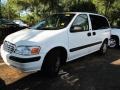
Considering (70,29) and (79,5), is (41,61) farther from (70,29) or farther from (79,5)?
(79,5)

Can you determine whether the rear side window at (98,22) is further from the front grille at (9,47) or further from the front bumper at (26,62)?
the front grille at (9,47)

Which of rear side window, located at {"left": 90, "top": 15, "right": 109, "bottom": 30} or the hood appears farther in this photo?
rear side window, located at {"left": 90, "top": 15, "right": 109, "bottom": 30}

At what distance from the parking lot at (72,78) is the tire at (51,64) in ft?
0.57

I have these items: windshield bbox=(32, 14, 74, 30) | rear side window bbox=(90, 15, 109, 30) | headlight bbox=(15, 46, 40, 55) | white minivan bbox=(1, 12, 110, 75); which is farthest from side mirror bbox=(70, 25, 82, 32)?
headlight bbox=(15, 46, 40, 55)

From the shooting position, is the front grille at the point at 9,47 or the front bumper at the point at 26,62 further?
the front grille at the point at 9,47

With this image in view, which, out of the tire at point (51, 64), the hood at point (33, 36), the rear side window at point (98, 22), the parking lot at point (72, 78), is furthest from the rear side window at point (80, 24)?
the parking lot at point (72, 78)

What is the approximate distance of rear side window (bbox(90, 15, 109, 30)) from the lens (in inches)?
312

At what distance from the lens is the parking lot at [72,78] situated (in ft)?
17.7

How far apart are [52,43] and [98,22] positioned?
130 inches

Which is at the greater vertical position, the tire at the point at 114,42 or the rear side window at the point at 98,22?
the rear side window at the point at 98,22

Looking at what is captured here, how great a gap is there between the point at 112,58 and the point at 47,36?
4.01m

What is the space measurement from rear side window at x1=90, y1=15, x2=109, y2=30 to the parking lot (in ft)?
4.47

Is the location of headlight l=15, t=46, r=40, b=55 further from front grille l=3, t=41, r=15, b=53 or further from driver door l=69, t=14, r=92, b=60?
driver door l=69, t=14, r=92, b=60

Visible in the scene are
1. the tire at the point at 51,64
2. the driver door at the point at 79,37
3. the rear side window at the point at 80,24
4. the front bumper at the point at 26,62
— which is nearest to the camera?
the front bumper at the point at 26,62
